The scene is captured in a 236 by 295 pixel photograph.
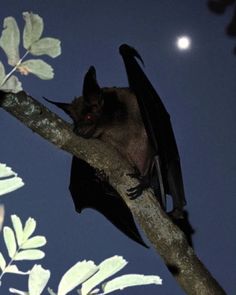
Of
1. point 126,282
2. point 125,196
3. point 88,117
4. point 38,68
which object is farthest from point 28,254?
point 88,117

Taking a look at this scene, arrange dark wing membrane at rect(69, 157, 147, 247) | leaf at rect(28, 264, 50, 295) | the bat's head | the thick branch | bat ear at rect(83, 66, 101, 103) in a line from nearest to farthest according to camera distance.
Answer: leaf at rect(28, 264, 50, 295) < the thick branch < bat ear at rect(83, 66, 101, 103) < the bat's head < dark wing membrane at rect(69, 157, 147, 247)

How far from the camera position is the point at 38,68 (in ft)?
1.85

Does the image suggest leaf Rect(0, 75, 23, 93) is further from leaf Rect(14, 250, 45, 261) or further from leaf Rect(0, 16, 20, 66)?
leaf Rect(14, 250, 45, 261)

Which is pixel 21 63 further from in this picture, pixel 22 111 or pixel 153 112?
pixel 153 112

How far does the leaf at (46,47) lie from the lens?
0.56 metres

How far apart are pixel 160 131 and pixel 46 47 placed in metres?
1.78

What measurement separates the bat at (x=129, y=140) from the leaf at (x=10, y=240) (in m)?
1.65

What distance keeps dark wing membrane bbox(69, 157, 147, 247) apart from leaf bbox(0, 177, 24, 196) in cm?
189

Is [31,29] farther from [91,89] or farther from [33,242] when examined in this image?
[91,89]

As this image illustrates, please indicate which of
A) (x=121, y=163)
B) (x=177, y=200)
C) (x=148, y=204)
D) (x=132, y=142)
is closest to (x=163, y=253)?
(x=148, y=204)

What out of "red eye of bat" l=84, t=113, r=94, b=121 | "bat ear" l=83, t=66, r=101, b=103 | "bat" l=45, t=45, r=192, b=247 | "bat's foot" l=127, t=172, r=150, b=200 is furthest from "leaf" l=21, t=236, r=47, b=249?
"red eye of bat" l=84, t=113, r=94, b=121

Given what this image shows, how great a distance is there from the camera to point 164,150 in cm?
234

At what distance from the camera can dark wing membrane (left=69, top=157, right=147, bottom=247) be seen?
2.42 metres

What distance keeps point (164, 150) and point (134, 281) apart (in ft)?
6.07
